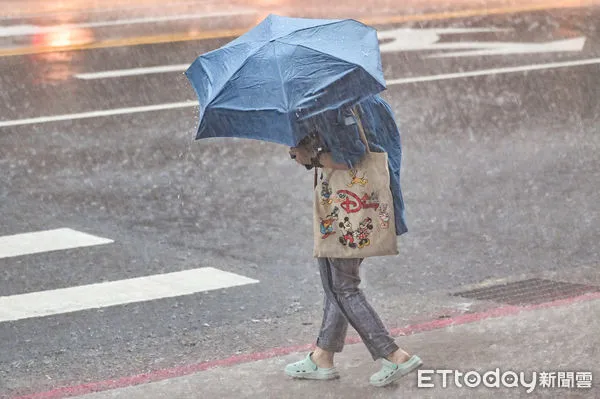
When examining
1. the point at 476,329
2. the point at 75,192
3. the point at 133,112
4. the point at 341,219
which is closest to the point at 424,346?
the point at 476,329

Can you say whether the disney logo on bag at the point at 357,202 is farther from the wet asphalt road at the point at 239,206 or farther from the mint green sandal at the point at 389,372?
the wet asphalt road at the point at 239,206

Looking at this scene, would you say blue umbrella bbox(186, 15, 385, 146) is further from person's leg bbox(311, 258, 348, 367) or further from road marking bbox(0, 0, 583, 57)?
road marking bbox(0, 0, 583, 57)

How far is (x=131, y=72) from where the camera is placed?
15812mm

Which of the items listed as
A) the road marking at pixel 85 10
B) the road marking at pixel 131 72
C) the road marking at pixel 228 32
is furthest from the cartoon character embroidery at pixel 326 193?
the road marking at pixel 85 10

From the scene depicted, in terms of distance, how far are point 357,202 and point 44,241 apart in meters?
4.10

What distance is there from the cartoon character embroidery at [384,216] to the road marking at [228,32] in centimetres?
1146

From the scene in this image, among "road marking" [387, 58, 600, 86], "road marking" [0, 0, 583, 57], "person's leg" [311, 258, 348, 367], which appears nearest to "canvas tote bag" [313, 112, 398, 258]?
"person's leg" [311, 258, 348, 367]

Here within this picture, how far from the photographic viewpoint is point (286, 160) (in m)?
11.7

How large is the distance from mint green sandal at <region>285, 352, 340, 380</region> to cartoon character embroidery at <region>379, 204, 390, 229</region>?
3.00 feet

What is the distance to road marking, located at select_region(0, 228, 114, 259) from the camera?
371 inches

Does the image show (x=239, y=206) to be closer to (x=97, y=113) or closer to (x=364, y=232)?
(x=97, y=113)

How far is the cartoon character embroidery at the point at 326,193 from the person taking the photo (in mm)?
6215

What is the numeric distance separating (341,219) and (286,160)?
219 inches

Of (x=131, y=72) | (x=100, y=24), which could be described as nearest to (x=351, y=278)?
(x=131, y=72)
